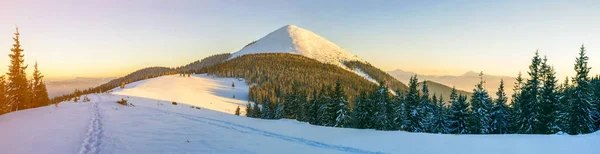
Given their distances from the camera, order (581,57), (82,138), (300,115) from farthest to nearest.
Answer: (300,115)
(581,57)
(82,138)

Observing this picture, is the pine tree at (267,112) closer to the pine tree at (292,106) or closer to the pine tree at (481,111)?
the pine tree at (292,106)

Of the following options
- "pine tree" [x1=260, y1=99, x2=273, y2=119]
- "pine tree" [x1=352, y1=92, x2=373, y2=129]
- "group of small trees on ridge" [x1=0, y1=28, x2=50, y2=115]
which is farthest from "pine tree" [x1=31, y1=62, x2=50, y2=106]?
"pine tree" [x1=352, y1=92, x2=373, y2=129]

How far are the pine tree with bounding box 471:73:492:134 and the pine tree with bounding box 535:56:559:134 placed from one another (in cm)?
583

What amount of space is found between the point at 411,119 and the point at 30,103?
225 feet

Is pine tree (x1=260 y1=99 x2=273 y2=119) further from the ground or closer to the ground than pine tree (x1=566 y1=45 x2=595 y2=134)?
closer to the ground

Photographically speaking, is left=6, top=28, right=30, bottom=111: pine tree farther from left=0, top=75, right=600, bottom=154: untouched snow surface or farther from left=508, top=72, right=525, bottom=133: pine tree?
left=508, top=72, right=525, bottom=133: pine tree

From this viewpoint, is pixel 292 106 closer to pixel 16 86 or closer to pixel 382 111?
pixel 382 111

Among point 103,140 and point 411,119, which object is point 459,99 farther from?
point 103,140

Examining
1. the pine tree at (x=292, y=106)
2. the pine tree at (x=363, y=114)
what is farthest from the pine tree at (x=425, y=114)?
the pine tree at (x=292, y=106)

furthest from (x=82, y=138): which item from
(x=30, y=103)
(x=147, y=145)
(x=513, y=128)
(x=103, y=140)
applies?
(x=30, y=103)

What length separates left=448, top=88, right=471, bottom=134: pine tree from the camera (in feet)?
143

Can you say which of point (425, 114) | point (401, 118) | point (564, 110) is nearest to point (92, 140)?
point (401, 118)

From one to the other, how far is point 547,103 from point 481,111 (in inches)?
303

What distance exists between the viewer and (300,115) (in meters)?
63.9
